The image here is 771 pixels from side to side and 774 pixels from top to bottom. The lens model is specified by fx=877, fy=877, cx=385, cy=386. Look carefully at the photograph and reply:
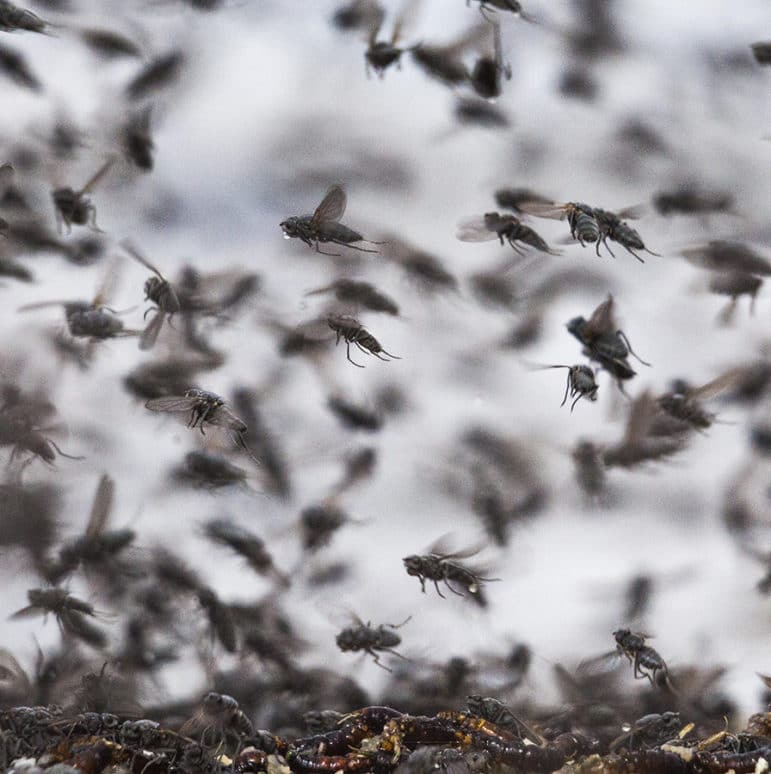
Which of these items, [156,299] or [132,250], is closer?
[156,299]

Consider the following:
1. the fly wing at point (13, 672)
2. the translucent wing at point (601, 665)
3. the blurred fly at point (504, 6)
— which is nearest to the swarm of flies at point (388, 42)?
the blurred fly at point (504, 6)

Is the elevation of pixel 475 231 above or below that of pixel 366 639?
above

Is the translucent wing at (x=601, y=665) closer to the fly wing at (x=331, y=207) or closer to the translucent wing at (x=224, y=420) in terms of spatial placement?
the translucent wing at (x=224, y=420)

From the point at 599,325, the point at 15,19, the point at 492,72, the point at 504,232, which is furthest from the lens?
the point at 492,72

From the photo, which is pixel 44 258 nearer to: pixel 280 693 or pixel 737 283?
pixel 280 693

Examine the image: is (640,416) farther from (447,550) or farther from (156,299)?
(156,299)

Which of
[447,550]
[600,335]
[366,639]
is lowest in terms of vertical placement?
[366,639]

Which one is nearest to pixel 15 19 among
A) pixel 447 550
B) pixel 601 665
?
pixel 447 550
